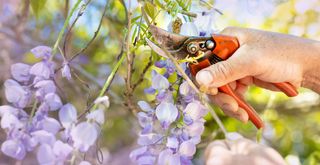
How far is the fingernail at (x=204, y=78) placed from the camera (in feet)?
2.18

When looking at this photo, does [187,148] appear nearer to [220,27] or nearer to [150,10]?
[150,10]

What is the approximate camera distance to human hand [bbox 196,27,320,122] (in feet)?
2.27

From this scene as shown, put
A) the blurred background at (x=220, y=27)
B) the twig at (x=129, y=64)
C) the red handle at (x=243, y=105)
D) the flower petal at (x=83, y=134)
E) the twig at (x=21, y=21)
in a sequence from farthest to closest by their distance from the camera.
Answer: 1. the blurred background at (x=220, y=27)
2. the twig at (x=21, y=21)
3. the red handle at (x=243, y=105)
4. the twig at (x=129, y=64)
5. the flower petal at (x=83, y=134)

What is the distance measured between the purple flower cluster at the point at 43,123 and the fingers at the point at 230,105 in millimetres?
256

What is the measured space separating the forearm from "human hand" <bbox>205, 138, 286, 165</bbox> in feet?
0.39

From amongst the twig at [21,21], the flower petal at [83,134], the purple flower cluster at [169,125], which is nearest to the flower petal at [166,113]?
the purple flower cluster at [169,125]

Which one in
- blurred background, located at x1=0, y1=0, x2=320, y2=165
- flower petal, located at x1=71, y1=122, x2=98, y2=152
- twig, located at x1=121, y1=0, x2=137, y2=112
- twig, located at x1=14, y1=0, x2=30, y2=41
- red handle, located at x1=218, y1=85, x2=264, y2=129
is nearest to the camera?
flower petal, located at x1=71, y1=122, x2=98, y2=152

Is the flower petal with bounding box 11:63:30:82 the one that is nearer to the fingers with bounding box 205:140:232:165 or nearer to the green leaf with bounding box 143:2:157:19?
the green leaf with bounding box 143:2:157:19

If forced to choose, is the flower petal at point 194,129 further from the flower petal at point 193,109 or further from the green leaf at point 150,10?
the green leaf at point 150,10

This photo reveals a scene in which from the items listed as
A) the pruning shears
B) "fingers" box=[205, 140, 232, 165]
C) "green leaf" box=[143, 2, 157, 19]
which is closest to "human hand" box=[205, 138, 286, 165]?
"fingers" box=[205, 140, 232, 165]

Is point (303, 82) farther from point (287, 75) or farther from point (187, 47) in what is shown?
point (187, 47)

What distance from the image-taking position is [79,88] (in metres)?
1.46

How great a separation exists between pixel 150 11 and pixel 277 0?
2.62ft

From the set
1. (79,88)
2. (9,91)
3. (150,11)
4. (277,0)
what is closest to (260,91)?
(277,0)
